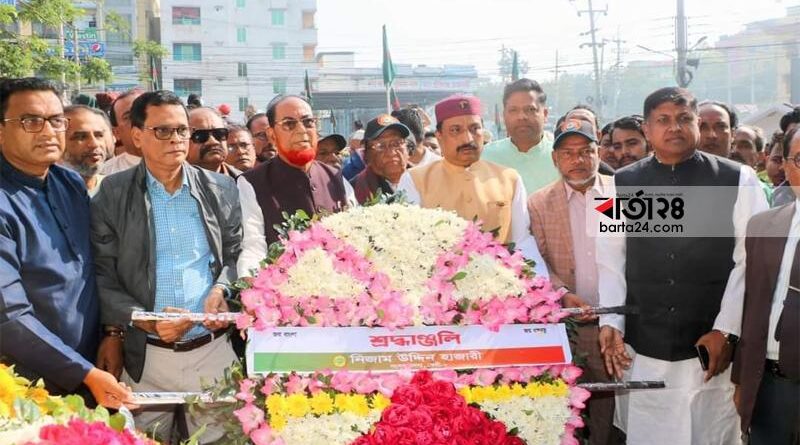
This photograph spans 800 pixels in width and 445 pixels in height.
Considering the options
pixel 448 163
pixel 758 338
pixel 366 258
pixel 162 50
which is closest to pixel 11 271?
pixel 366 258

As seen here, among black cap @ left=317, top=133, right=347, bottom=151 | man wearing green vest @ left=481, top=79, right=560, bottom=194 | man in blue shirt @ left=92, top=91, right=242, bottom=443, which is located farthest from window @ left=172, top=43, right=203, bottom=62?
man in blue shirt @ left=92, top=91, right=242, bottom=443

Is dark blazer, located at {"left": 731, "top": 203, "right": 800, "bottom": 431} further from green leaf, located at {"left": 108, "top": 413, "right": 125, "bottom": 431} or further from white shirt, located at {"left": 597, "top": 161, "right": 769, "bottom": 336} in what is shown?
green leaf, located at {"left": 108, "top": 413, "right": 125, "bottom": 431}

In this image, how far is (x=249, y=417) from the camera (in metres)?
3.07

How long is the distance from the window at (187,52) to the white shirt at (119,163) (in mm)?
49720

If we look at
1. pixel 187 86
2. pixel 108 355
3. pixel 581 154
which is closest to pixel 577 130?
pixel 581 154

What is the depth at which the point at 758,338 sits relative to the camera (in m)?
4.10

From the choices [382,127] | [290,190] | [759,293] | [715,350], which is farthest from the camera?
[382,127]

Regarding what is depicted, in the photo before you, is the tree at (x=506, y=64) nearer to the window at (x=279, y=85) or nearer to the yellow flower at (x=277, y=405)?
the window at (x=279, y=85)

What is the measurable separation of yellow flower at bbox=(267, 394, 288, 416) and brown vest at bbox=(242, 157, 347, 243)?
1598mm

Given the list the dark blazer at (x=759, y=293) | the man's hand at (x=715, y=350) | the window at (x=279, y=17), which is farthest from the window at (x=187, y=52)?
the dark blazer at (x=759, y=293)

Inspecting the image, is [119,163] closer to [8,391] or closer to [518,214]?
[518,214]

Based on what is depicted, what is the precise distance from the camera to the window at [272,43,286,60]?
5747cm

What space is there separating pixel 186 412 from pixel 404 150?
2925mm

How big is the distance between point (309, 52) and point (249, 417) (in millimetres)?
57947
